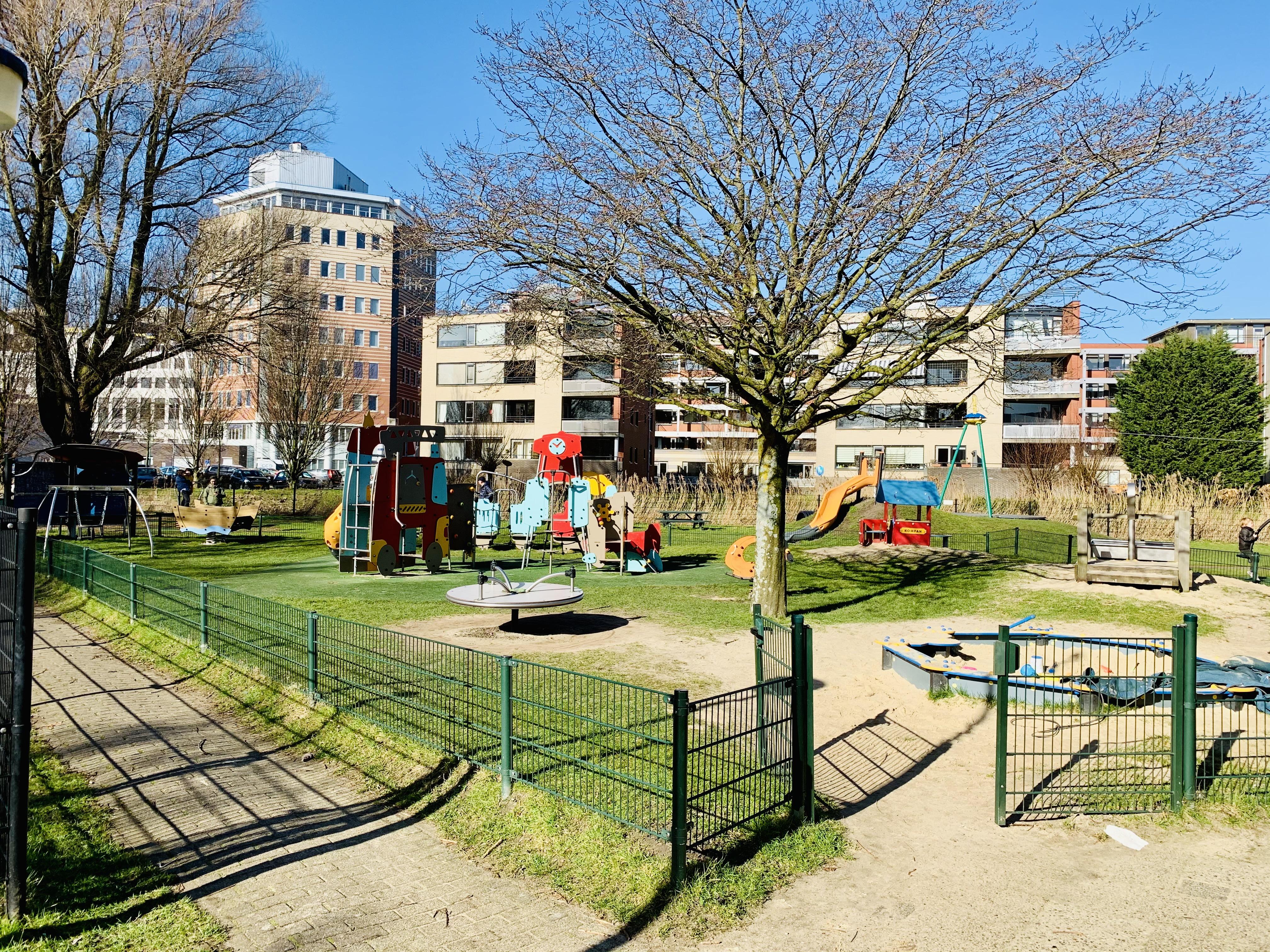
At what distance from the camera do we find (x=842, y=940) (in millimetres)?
5047

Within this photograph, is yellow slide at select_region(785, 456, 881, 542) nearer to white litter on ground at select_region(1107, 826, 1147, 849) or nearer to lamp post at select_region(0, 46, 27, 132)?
white litter on ground at select_region(1107, 826, 1147, 849)

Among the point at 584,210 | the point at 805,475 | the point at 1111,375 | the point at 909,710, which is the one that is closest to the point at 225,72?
the point at 584,210

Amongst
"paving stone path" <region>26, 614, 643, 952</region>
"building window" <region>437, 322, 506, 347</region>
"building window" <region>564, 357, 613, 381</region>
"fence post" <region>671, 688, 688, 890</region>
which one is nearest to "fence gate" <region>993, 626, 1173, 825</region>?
"fence post" <region>671, 688, 688, 890</region>

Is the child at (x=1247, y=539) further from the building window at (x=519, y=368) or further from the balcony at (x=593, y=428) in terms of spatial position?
the balcony at (x=593, y=428)

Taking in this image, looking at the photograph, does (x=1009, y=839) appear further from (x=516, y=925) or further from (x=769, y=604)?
(x=769, y=604)

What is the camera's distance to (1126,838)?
21.3 feet

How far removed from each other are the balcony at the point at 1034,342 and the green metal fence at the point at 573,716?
939 cm

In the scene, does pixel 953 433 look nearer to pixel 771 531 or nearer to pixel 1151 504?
pixel 1151 504

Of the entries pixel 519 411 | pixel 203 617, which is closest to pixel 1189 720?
pixel 203 617

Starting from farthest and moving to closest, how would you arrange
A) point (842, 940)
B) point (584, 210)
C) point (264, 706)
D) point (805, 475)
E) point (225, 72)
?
1. point (805, 475)
2. point (225, 72)
3. point (584, 210)
4. point (264, 706)
5. point (842, 940)

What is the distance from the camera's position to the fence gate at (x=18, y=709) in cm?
501

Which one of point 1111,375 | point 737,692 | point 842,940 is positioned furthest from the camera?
point 1111,375

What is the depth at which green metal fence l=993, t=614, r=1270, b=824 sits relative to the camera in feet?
22.8

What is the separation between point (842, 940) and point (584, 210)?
1116cm
